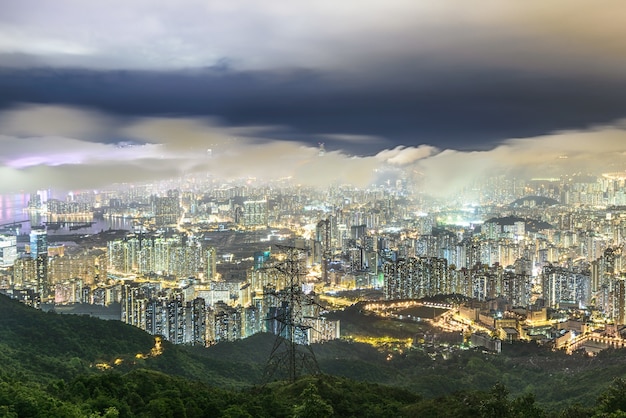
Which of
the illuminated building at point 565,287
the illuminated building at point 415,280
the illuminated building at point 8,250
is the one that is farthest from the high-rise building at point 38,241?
the illuminated building at point 565,287

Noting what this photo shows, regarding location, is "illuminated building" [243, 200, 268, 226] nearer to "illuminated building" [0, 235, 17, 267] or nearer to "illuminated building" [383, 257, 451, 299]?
"illuminated building" [383, 257, 451, 299]

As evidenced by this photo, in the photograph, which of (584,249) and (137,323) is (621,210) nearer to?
(584,249)

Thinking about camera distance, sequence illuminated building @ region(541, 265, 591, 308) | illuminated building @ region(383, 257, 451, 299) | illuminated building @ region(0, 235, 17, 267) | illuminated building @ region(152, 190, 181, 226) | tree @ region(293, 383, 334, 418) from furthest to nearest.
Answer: illuminated building @ region(152, 190, 181, 226) → illuminated building @ region(383, 257, 451, 299) → illuminated building @ region(541, 265, 591, 308) → illuminated building @ region(0, 235, 17, 267) → tree @ region(293, 383, 334, 418)

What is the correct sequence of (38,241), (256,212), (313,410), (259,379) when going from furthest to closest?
(256,212), (38,241), (259,379), (313,410)

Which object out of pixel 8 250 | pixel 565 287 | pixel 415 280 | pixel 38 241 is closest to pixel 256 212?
pixel 415 280

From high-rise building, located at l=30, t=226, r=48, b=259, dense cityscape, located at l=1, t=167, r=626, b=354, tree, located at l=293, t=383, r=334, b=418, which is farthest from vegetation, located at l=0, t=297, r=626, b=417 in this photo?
high-rise building, located at l=30, t=226, r=48, b=259

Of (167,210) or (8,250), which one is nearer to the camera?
(8,250)

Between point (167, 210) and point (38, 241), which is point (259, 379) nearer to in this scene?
point (38, 241)

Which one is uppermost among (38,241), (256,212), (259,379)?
(256,212)

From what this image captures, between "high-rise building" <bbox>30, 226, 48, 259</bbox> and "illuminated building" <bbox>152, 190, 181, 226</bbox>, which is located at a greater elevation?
"illuminated building" <bbox>152, 190, 181, 226</bbox>

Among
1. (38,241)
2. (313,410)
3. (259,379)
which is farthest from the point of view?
(38,241)
